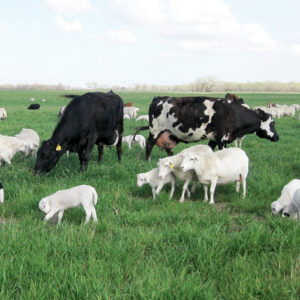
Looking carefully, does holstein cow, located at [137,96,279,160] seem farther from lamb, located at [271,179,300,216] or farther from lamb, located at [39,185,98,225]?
lamb, located at [39,185,98,225]

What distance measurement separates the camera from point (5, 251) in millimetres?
3547

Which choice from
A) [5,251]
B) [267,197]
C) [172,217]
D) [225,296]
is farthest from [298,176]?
[5,251]

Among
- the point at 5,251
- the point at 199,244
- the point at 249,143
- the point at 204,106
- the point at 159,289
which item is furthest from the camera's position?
the point at 249,143

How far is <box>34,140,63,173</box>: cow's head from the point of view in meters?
7.68

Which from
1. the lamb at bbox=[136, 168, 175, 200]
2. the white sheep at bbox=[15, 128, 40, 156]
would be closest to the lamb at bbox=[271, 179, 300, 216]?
the lamb at bbox=[136, 168, 175, 200]

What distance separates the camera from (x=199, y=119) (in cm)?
979

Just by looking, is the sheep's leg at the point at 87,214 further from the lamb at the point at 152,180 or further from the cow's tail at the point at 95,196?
the lamb at the point at 152,180

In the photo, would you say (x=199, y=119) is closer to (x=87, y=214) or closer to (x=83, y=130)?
(x=83, y=130)

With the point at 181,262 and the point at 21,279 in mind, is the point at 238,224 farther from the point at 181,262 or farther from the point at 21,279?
the point at 21,279

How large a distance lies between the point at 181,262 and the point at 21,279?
1.61 metres

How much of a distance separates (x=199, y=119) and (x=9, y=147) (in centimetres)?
542

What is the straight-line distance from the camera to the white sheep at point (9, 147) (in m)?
8.73

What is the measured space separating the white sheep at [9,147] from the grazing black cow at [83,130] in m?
1.60

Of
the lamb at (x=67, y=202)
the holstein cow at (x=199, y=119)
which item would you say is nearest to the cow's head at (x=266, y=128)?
the holstein cow at (x=199, y=119)
